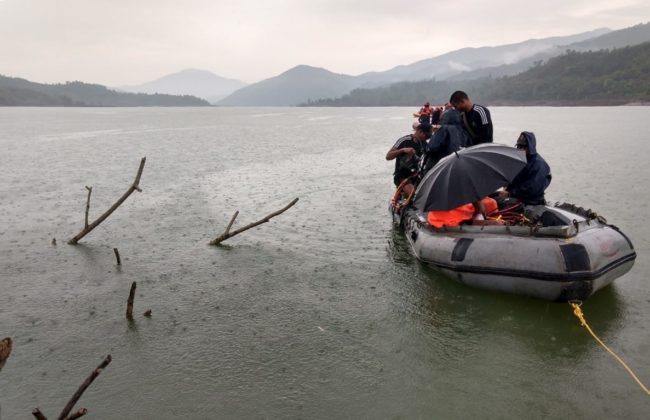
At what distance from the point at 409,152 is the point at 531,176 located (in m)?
3.45

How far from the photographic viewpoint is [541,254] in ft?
25.7

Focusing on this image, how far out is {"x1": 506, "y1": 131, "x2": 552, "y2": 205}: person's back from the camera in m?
9.34

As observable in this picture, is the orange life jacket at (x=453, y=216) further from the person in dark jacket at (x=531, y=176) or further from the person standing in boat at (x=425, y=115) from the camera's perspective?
the person standing in boat at (x=425, y=115)

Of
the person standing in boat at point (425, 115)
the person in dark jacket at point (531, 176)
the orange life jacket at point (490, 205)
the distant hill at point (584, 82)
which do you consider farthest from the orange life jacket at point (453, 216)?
the distant hill at point (584, 82)

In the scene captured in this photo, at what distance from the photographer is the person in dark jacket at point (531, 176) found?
9312mm

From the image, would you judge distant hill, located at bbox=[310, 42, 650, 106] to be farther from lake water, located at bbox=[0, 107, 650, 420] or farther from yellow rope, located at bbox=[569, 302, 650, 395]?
yellow rope, located at bbox=[569, 302, 650, 395]

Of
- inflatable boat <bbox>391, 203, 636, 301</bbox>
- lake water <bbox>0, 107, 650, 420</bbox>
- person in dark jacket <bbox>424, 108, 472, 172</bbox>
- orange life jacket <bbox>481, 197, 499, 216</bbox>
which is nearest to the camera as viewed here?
lake water <bbox>0, 107, 650, 420</bbox>

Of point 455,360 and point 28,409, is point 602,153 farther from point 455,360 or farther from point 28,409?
point 28,409

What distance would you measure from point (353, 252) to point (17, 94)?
759 feet

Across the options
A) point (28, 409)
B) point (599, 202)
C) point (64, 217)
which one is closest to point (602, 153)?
point (599, 202)

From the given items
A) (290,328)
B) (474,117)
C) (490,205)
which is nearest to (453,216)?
(490,205)

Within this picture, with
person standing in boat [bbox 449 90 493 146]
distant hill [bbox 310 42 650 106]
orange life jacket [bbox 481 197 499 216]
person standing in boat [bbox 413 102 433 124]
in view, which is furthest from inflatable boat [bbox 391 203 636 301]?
distant hill [bbox 310 42 650 106]

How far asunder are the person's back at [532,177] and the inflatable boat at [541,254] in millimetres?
286

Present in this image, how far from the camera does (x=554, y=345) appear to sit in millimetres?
7270
